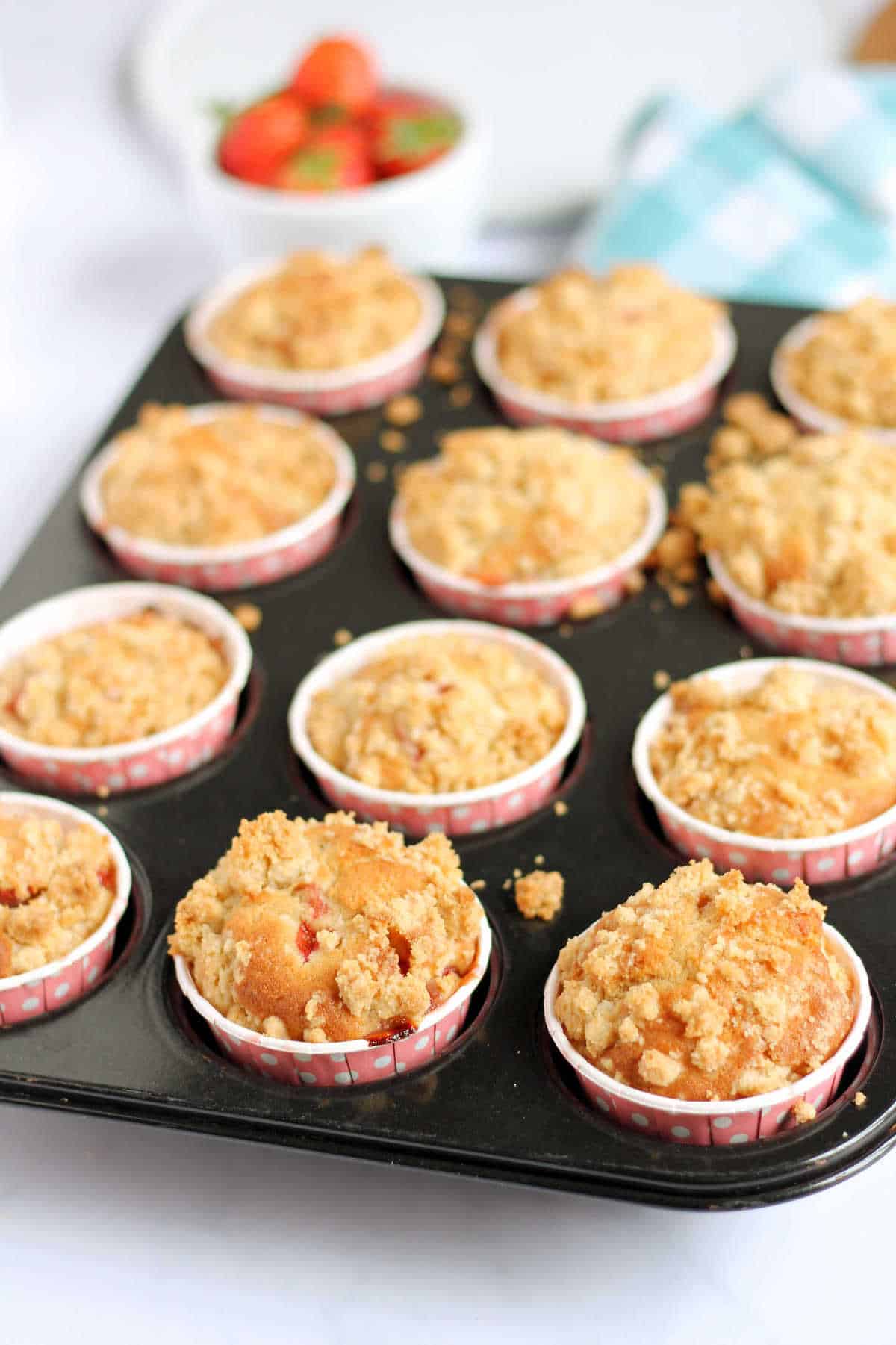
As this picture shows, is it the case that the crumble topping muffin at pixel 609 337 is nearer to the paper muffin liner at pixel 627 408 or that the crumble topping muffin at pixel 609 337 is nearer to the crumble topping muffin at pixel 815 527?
the paper muffin liner at pixel 627 408

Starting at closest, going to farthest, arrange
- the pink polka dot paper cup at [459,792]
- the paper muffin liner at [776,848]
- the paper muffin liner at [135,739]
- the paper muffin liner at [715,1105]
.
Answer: the paper muffin liner at [715,1105] < the paper muffin liner at [776,848] < the pink polka dot paper cup at [459,792] < the paper muffin liner at [135,739]

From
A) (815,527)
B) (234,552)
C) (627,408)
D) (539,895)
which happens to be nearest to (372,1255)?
(539,895)

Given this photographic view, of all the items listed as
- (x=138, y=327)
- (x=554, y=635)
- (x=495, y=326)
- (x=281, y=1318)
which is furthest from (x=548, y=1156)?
(x=138, y=327)

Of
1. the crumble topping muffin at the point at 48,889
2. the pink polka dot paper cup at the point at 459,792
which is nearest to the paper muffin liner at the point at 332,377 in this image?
the pink polka dot paper cup at the point at 459,792

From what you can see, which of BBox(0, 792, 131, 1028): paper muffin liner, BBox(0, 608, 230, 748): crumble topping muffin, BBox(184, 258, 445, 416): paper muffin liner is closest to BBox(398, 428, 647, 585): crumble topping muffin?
BBox(184, 258, 445, 416): paper muffin liner

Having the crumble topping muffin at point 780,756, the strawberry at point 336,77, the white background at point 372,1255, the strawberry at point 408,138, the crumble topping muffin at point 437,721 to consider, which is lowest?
the white background at point 372,1255

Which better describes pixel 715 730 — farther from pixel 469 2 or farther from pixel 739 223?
pixel 469 2

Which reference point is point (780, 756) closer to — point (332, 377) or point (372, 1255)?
point (372, 1255)
